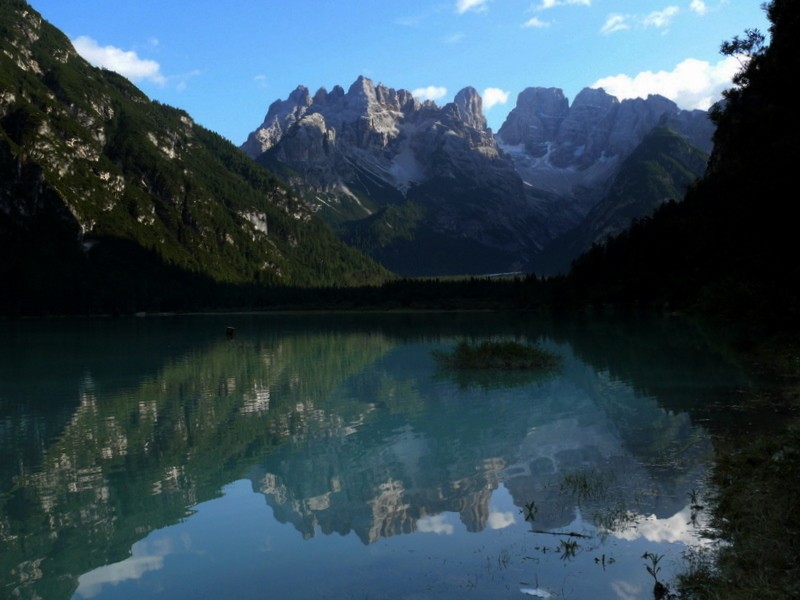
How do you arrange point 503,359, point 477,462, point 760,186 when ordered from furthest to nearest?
point 503,359 → point 760,186 → point 477,462

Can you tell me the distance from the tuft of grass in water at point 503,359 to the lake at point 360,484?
379 cm

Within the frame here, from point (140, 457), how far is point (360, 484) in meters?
10.6

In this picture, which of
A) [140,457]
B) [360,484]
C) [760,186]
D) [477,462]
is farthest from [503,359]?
[140,457]

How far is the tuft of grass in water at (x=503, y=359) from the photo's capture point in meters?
54.1

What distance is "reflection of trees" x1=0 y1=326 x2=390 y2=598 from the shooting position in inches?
723

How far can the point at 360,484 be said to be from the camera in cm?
2394

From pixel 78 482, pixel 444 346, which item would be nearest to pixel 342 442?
pixel 78 482

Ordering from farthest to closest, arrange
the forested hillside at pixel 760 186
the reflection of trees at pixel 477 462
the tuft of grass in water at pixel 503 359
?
the tuft of grass in water at pixel 503 359 < the forested hillside at pixel 760 186 < the reflection of trees at pixel 477 462

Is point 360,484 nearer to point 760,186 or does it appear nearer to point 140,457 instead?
point 140,457

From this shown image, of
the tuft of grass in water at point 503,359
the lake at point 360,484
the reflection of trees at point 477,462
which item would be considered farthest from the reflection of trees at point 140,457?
the tuft of grass in water at point 503,359

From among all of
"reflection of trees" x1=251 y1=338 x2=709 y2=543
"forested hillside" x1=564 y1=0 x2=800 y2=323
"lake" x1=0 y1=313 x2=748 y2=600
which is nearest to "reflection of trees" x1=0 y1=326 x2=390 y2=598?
"lake" x1=0 y1=313 x2=748 y2=600

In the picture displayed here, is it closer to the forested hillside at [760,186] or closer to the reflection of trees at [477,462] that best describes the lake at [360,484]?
the reflection of trees at [477,462]

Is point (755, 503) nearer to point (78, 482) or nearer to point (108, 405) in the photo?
point (78, 482)

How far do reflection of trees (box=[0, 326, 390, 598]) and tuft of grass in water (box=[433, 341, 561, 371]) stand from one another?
9.65 metres
